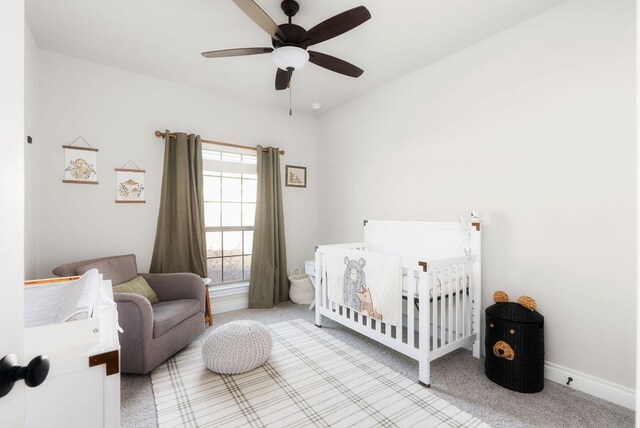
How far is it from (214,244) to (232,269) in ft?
1.33

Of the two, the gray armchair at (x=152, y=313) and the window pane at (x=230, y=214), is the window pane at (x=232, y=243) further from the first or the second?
the gray armchair at (x=152, y=313)

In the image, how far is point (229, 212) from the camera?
3.74 meters

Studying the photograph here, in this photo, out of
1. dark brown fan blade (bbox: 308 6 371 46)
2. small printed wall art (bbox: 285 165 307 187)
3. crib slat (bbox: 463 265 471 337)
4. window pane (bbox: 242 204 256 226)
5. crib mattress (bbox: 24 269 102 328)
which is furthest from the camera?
small printed wall art (bbox: 285 165 307 187)

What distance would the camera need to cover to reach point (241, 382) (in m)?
2.05

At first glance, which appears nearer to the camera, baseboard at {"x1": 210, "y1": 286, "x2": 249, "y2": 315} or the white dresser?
the white dresser

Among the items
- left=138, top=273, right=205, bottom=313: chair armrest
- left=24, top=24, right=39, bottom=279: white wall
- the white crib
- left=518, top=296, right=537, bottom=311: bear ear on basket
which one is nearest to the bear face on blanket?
the white crib

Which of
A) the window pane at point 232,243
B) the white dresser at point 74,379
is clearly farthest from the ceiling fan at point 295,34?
the window pane at point 232,243

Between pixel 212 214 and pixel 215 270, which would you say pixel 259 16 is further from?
pixel 215 270

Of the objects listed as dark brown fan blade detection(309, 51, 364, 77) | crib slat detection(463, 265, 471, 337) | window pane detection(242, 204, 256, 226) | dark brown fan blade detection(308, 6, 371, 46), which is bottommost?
crib slat detection(463, 265, 471, 337)

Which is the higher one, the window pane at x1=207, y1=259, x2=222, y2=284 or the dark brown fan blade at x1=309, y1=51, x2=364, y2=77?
the dark brown fan blade at x1=309, y1=51, x2=364, y2=77

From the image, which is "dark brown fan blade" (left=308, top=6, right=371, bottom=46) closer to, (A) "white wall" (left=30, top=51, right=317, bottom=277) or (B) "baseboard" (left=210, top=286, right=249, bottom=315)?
(A) "white wall" (left=30, top=51, right=317, bottom=277)

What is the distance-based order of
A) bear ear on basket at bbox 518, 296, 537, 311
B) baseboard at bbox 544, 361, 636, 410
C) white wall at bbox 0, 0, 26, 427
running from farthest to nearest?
bear ear on basket at bbox 518, 296, 537, 311, baseboard at bbox 544, 361, 636, 410, white wall at bbox 0, 0, 26, 427

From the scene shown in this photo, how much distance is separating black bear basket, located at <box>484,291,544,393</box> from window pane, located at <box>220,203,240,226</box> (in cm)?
291

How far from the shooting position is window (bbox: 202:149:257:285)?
11.7 ft
